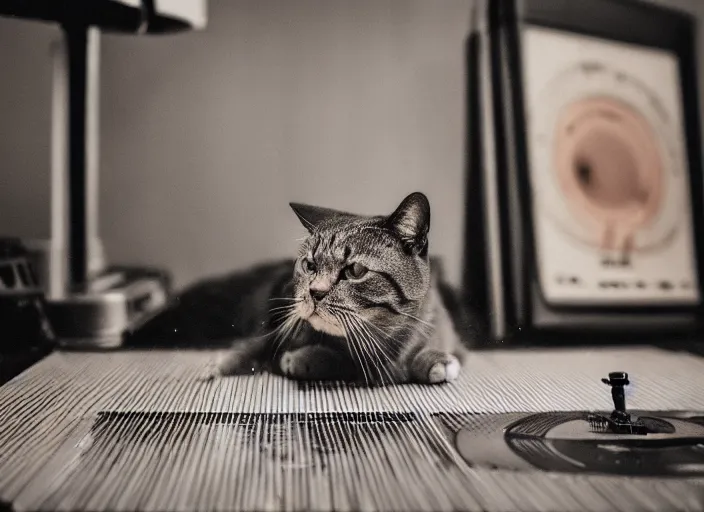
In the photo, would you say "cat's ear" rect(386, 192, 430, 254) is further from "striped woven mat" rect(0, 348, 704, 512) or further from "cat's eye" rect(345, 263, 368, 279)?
"striped woven mat" rect(0, 348, 704, 512)

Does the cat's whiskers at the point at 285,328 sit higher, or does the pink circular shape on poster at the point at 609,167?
the pink circular shape on poster at the point at 609,167

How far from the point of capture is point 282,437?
0.60 metres

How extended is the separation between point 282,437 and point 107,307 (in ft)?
1.42

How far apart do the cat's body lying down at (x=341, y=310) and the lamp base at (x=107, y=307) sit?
0.10 ft

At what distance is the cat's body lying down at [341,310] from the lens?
808mm

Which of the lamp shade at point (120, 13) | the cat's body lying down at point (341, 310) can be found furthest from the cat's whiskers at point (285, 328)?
the lamp shade at point (120, 13)

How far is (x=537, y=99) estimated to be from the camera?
0.97 m

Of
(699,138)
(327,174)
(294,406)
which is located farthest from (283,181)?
(699,138)

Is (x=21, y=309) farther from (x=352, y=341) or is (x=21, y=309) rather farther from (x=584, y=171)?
(x=584, y=171)

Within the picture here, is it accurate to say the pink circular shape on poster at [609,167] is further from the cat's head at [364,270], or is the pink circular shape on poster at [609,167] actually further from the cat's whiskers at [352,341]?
the cat's whiskers at [352,341]

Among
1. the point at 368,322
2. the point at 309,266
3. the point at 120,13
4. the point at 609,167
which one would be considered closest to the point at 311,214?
the point at 309,266

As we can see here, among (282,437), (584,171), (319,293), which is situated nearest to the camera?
(282,437)

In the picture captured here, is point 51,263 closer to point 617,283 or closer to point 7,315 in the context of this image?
point 7,315

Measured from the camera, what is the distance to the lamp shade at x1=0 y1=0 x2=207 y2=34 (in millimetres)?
856
